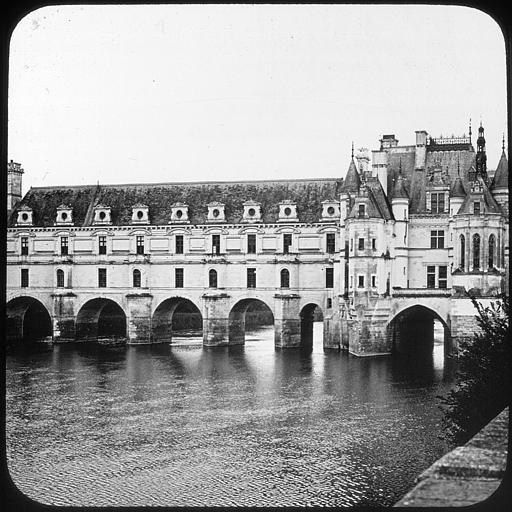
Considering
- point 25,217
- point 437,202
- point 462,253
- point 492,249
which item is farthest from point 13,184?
point 492,249

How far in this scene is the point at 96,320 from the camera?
126 ft

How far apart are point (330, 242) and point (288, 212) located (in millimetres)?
2519

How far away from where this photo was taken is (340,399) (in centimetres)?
2159

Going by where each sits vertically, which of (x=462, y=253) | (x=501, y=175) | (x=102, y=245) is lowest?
(x=462, y=253)

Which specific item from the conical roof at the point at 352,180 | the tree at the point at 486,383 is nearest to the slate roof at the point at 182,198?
the conical roof at the point at 352,180

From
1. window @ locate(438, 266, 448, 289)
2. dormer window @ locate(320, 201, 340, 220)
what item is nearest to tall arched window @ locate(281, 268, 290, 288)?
dormer window @ locate(320, 201, 340, 220)

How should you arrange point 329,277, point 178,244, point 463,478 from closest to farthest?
point 463,478 < point 329,277 < point 178,244

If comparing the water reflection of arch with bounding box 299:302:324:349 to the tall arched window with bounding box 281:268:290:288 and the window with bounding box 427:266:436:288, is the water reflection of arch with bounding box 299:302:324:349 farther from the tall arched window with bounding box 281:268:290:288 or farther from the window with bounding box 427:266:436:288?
the window with bounding box 427:266:436:288

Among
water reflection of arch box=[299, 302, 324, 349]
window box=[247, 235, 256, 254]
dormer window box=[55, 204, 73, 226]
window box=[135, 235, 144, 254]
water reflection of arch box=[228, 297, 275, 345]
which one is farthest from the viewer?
dormer window box=[55, 204, 73, 226]

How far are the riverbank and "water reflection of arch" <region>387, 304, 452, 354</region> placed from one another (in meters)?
23.8

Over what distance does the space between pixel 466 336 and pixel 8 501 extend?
22.4 meters

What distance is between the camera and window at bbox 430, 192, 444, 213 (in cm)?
3206

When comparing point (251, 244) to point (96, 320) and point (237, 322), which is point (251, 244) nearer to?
point (237, 322)

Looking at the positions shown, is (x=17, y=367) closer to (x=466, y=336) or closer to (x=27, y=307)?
(x=27, y=307)
